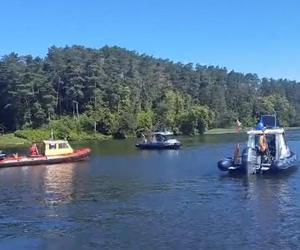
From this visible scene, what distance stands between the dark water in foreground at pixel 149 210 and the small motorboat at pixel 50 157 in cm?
854

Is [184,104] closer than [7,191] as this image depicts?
No

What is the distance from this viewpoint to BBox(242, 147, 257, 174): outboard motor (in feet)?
181

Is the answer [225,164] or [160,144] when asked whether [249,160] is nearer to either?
[225,164]

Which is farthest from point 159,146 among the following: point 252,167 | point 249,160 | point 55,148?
point 252,167

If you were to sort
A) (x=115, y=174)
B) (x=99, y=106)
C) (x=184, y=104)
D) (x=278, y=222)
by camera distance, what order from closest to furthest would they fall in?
1. (x=278, y=222)
2. (x=115, y=174)
3. (x=99, y=106)
4. (x=184, y=104)

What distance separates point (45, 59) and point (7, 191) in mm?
134998

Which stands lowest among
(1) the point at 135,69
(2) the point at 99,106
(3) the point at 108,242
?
(3) the point at 108,242

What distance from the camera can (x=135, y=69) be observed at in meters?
185

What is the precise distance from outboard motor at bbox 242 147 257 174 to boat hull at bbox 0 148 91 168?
27.9 m

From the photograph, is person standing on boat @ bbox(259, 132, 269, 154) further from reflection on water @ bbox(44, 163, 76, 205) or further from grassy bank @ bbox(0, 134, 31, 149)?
grassy bank @ bbox(0, 134, 31, 149)

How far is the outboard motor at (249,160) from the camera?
5503cm

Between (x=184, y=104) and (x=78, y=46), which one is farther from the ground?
(x=78, y=46)

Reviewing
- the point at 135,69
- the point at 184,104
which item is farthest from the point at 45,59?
the point at 184,104

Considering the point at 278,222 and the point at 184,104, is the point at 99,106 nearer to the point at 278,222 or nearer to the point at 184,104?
the point at 184,104
